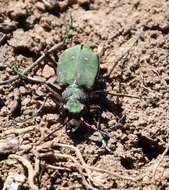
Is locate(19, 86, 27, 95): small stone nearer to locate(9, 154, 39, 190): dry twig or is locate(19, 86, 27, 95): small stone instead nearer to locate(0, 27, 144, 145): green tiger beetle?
locate(0, 27, 144, 145): green tiger beetle

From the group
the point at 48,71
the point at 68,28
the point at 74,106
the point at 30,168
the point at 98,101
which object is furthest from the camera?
the point at 68,28

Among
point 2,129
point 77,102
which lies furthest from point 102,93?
point 2,129

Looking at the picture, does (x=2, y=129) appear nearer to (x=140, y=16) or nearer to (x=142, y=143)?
(x=142, y=143)

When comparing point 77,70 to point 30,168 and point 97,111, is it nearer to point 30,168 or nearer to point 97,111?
point 97,111

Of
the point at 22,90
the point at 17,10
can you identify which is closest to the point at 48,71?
the point at 22,90

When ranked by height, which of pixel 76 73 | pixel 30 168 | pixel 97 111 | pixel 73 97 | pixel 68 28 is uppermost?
pixel 68 28

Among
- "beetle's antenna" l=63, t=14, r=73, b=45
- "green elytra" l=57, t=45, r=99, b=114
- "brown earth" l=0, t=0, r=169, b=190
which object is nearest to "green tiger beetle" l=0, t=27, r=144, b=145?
"green elytra" l=57, t=45, r=99, b=114

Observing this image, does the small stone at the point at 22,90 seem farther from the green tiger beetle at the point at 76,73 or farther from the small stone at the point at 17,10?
the small stone at the point at 17,10

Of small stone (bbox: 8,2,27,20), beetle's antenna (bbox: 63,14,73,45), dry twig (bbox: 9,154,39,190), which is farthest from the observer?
small stone (bbox: 8,2,27,20)
